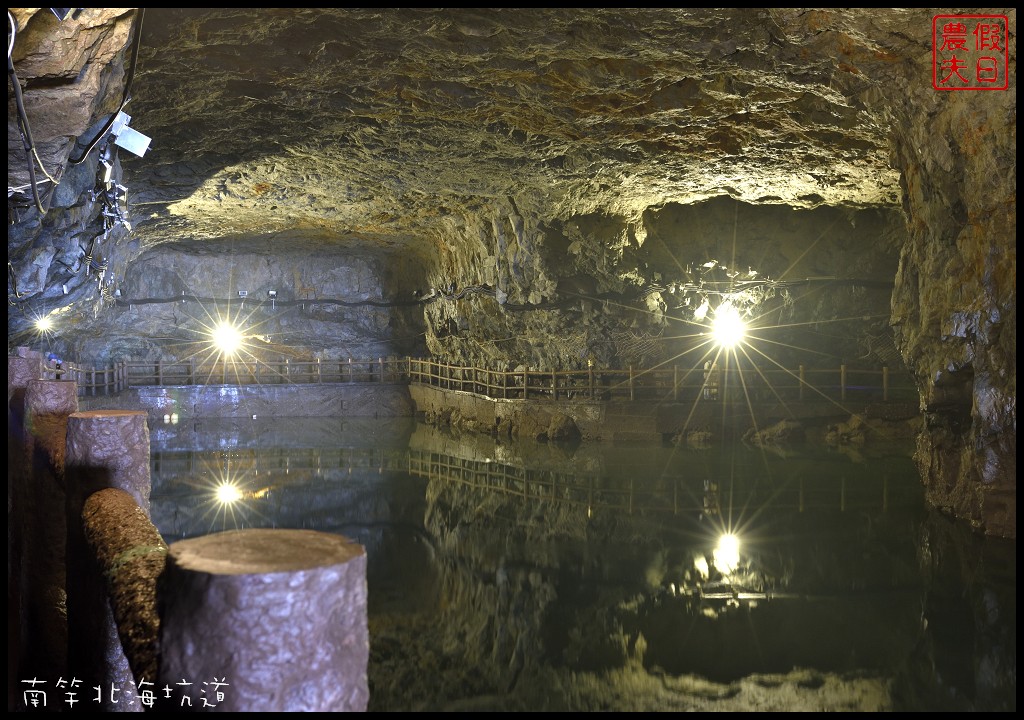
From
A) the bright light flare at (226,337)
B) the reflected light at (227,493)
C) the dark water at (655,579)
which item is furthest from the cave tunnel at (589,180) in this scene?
the bright light flare at (226,337)

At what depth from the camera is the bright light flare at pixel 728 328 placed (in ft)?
52.7

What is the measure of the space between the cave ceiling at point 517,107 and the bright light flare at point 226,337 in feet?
28.9

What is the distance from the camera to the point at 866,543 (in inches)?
290

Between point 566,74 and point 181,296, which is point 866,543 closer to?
point 566,74

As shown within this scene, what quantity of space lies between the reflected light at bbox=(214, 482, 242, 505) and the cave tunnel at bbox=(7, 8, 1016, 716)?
2628 millimetres

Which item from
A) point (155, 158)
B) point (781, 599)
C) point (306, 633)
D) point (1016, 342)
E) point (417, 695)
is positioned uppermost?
point (155, 158)

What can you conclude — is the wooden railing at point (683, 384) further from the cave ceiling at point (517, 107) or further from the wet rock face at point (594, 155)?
the cave ceiling at point (517, 107)

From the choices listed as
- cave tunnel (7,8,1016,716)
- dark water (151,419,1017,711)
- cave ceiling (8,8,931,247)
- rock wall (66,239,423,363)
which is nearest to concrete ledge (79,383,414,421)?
cave tunnel (7,8,1016,716)

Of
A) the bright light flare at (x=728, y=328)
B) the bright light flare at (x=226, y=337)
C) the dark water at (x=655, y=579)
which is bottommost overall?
the dark water at (x=655, y=579)

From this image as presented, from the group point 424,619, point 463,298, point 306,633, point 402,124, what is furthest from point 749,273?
point 306,633

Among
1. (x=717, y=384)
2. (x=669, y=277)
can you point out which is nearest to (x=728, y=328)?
(x=717, y=384)

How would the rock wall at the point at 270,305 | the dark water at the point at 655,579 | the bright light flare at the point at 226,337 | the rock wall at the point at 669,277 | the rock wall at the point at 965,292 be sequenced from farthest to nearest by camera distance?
1. the bright light flare at the point at 226,337
2. the rock wall at the point at 270,305
3. the rock wall at the point at 669,277
4. the rock wall at the point at 965,292
5. the dark water at the point at 655,579

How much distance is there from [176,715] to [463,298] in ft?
54.1

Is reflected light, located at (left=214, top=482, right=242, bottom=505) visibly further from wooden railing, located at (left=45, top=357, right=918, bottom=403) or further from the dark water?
wooden railing, located at (left=45, top=357, right=918, bottom=403)
